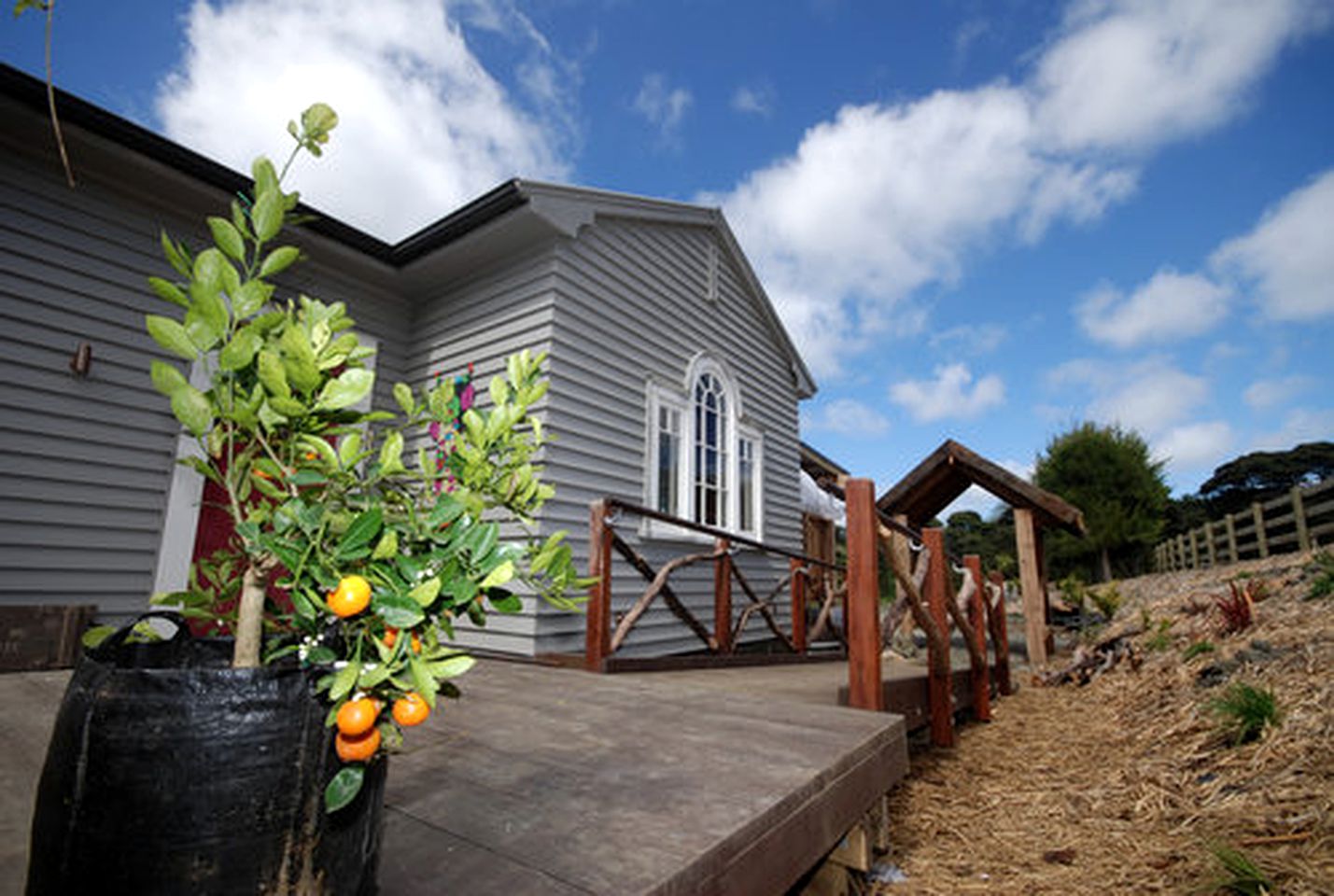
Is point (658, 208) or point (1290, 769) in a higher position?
point (658, 208)

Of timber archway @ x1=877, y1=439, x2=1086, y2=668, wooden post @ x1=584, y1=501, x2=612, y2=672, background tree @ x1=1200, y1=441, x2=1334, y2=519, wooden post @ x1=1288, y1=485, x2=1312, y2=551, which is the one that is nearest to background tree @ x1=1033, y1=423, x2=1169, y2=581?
wooden post @ x1=1288, y1=485, x2=1312, y2=551

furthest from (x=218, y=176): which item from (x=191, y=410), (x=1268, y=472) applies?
(x=1268, y=472)

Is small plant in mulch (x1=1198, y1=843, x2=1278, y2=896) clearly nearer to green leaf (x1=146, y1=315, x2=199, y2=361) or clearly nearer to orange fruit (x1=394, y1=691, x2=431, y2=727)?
orange fruit (x1=394, y1=691, x2=431, y2=727)

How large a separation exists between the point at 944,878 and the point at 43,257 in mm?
6302

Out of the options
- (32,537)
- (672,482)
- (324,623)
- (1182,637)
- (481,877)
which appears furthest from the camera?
(672,482)

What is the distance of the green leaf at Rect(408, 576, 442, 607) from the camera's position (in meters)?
0.73

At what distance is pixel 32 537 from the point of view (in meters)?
3.90

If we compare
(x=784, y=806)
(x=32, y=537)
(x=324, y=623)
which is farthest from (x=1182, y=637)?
(x=32, y=537)

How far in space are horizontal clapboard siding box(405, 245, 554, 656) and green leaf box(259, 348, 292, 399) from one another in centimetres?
423

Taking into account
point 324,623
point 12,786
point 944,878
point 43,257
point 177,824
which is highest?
point 43,257

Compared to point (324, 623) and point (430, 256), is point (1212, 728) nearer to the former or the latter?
point (324, 623)

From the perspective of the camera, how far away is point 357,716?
0.71 meters

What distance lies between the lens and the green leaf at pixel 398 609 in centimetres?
72

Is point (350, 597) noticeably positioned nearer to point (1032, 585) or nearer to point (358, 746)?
point (358, 746)
